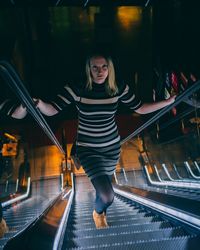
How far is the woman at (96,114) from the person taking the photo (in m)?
2.80

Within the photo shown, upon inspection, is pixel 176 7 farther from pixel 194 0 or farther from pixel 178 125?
pixel 178 125

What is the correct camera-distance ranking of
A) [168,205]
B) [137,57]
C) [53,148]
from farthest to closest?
[137,57]
[53,148]
[168,205]

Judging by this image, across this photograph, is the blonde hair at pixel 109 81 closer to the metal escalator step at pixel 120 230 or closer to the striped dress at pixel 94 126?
the striped dress at pixel 94 126

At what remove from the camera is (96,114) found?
111 inches

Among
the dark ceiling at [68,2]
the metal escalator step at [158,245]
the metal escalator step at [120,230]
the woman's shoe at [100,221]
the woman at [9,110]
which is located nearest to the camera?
the metal escalator step at [158,245]

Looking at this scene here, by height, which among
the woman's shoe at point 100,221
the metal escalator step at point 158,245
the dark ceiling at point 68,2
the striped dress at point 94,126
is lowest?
the metal escalator step at point 158,245

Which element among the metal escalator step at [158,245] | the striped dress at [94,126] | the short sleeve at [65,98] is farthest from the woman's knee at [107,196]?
the short sleeve at [65,98]

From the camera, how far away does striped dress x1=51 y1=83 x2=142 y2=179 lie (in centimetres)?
280

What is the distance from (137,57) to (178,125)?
537cm

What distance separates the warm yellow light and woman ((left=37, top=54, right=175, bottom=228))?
9.79 meters

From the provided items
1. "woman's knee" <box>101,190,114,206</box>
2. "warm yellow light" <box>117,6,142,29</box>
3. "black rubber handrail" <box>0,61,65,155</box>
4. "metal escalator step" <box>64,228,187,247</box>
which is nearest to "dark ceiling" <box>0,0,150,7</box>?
"warm yellow light" <box>117,6,142,29</box>

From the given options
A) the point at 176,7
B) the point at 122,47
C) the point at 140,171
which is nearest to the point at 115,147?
the point at 140,171

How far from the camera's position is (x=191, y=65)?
9.48 metres

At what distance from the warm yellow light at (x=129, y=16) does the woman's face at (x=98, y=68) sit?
980 centimetres
